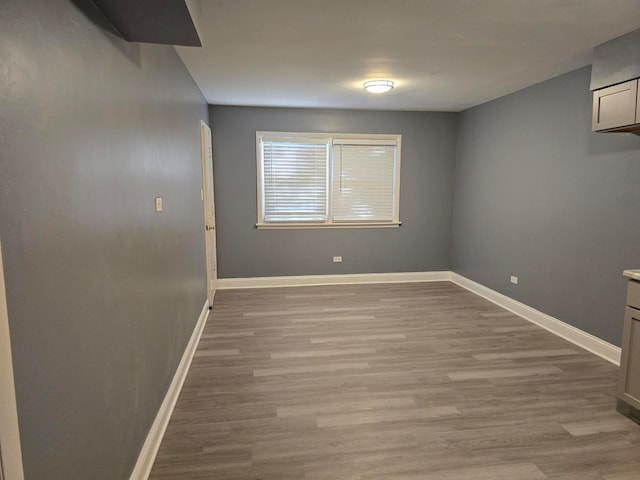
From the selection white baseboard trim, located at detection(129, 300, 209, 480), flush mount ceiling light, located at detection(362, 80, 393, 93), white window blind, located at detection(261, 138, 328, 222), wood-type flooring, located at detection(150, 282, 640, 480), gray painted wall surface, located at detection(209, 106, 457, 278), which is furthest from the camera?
white window blind, located at detection(261, 138, 328, 222)

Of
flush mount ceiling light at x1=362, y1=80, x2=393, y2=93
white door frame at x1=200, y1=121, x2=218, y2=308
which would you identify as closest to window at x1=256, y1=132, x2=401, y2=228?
white door frame at x1=200, y1=121, x2=218, y2=308

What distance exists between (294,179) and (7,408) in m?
4.76

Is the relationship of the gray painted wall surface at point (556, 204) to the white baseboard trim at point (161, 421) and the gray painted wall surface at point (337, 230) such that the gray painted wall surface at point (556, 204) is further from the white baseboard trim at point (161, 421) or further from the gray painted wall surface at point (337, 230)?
the white baseboard trim at point (161, 421)

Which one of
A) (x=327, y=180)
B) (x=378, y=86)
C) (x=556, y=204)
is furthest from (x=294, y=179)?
(x=556, y=204)

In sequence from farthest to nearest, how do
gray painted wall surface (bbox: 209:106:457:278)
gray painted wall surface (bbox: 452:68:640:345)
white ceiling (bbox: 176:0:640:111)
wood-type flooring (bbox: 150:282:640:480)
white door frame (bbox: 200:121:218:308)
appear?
gray painted wall surface (bbox: 209:106:457:278), white door frame (bbox: 200:121:218:308), gray painted wall surface (bbox: 452:68:640:345), white ceiling (bbox: 176:0:640:111), wood-type flooring (bbox: 150:282:640:480)

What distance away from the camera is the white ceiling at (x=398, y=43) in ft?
7.32

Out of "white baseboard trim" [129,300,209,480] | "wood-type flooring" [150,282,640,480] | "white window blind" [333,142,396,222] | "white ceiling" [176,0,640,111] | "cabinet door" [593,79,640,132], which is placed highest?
"white ceiling" [176,0,640,111]

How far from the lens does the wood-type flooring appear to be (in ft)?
6.65

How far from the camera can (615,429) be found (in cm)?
232

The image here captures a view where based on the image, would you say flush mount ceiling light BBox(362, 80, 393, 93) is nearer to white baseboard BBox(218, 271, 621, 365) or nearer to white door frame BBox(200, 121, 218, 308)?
white door frame BBox(200, 121, 218, 308)

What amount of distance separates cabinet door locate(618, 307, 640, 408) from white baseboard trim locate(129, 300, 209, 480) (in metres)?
2.91

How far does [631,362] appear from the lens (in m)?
2.38

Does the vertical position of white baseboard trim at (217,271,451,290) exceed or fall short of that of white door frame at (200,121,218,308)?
it falls short

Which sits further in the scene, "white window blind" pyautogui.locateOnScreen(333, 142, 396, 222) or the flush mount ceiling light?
"white window blind" pyautogui.locateOnScreen(333, 142, 396, 222)
